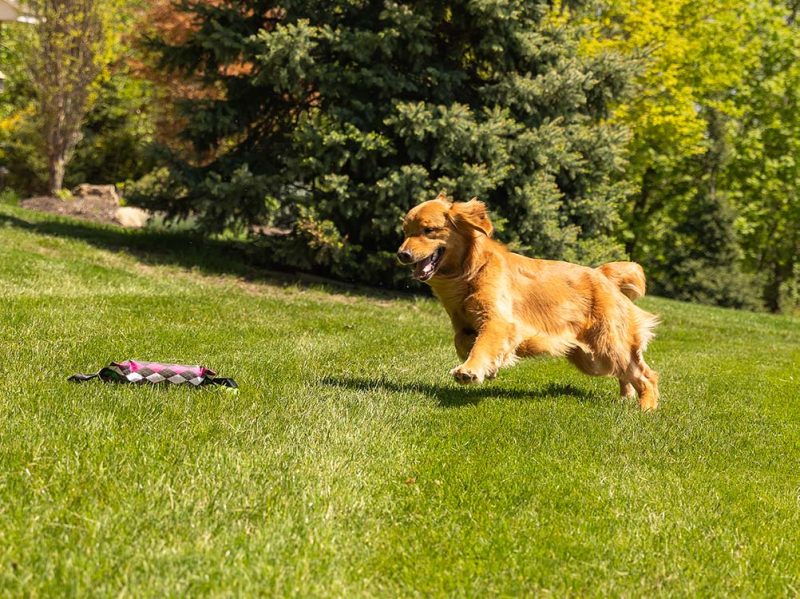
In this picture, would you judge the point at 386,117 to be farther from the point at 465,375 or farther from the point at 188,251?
the point at 465,375

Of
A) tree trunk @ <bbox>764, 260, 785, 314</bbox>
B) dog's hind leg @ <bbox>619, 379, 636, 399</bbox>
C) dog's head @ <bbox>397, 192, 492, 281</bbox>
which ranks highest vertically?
dog's head @ <bbox>397, 192, 492, 281</bbox>

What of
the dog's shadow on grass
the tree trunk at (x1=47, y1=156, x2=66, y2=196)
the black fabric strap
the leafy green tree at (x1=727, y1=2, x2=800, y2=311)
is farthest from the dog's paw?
the leafy green tree at (x1=727, y1=2, x2=800, y2=311)

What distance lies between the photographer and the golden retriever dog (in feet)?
19.0

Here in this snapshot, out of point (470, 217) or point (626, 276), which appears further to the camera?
point (626, 276)

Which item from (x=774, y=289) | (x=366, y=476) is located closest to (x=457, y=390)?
(x=366, y=476)

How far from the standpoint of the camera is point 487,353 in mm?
5465

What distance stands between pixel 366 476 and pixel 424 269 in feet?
7.37

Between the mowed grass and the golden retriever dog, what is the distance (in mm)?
371

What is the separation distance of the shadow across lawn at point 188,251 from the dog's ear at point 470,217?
20.5ft

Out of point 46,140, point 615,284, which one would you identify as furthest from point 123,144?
point 615,284

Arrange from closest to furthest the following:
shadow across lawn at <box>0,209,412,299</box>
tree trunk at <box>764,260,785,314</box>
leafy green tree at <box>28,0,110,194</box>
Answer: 1. shadow across lawn at <box>0,209,412,299</box>
2. leafy green tree at <box>28,0,110,194</box>
3. tree trunk at <box>764,260,785,314</box>

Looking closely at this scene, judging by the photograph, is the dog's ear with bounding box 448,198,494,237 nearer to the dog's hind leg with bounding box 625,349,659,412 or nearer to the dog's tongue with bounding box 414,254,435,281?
the dog's tongue with bounding box 414,254,435,281

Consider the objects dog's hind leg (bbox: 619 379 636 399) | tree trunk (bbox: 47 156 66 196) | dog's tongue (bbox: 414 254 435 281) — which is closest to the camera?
dog's tongue (bbox: 414 254 435 281)

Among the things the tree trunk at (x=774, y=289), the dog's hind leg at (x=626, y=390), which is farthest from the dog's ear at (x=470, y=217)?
the tree trunk at (x=774, y=289)
